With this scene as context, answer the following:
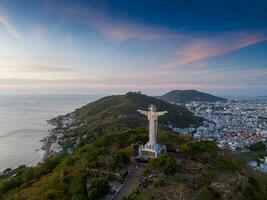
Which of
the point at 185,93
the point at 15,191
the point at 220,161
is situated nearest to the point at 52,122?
the point at 15,191

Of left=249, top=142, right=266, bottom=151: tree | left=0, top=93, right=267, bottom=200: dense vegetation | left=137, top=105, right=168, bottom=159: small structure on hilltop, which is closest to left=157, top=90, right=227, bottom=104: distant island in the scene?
left=249, top=142, right=266, bottom=151: tree

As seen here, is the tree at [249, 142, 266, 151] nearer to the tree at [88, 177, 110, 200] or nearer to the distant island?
the tree at [88, 177, 110, 200]

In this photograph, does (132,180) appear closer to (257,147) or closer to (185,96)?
(257,147)

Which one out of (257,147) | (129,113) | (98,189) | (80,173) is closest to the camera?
(98,189)

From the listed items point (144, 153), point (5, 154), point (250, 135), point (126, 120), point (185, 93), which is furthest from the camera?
point (185, 93)

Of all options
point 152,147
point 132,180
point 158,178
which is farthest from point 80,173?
point 152,147

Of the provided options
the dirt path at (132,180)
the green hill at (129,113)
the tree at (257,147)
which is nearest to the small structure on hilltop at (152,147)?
the dirt path at (132,180)

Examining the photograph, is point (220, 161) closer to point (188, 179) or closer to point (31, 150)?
point (188, 179)

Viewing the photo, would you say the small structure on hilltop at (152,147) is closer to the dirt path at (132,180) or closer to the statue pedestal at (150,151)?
the statue pedestal at (150,151)
